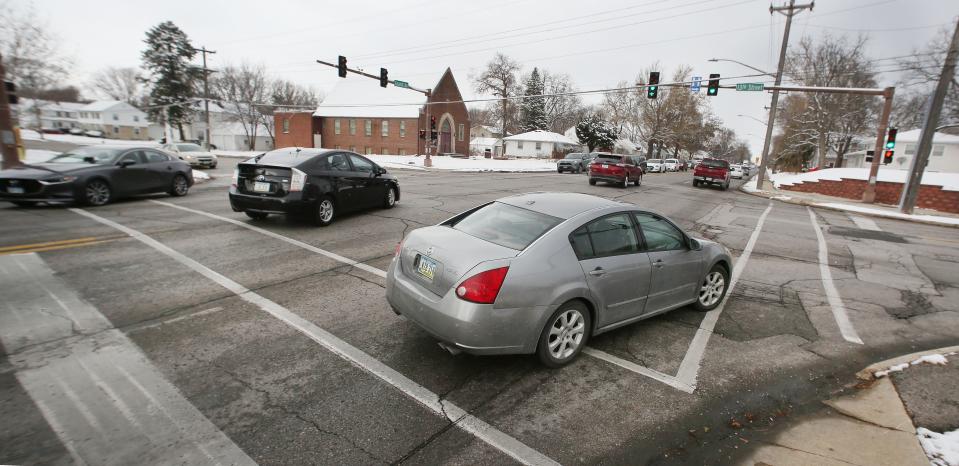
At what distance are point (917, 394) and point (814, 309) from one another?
223 centimetres

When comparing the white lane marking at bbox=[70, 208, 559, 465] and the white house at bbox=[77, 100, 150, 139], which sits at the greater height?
the white house at bbox=[77, 100, 150, 139]

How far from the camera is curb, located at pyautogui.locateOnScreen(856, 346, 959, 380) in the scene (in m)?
4.09

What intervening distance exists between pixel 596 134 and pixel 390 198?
196ft

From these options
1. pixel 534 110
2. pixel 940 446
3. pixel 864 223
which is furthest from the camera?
pixel 534 110

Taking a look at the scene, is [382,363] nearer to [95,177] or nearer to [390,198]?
[390,198]

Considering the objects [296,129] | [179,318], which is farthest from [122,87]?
[179,318]

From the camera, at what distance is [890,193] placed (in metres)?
22.1

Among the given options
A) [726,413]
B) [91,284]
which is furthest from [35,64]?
[726,413]

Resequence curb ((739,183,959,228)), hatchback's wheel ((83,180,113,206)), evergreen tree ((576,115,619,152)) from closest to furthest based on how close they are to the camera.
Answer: hatchback's wheel ((83,180,113,206)) → curb ((739,183,959,228)) → evergreen tree ((576,115,619,152))

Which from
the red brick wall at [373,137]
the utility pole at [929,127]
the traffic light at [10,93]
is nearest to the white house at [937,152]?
the utility pole at [929,127]

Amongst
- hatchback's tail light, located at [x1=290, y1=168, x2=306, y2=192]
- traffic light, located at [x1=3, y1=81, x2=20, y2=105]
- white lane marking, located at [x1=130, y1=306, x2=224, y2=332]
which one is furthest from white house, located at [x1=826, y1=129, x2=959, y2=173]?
traffic light, located at [x1=3, y1=81, x2=20, y2=105]

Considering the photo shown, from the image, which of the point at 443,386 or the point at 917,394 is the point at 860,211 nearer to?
the point at 917,394

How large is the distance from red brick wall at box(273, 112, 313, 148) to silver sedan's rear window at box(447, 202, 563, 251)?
54265 millimetres

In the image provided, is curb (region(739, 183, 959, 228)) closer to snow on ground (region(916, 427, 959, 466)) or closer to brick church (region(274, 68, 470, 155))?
snow on ground (region(916, 427, 959, 466))
